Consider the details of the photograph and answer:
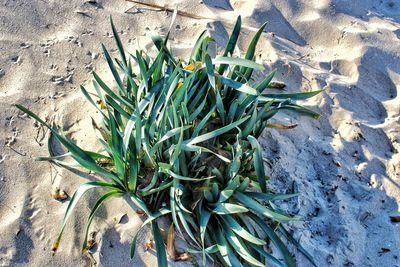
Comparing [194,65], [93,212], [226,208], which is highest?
[194,65]

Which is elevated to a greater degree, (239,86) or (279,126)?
(239,86)

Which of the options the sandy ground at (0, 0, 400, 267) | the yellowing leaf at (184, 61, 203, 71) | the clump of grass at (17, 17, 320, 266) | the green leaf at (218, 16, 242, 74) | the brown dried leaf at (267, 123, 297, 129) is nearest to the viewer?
the clump of grass at (17, 17, 320, 266)

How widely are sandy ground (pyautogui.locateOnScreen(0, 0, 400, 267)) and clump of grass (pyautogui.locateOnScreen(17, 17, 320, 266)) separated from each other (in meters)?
0.12

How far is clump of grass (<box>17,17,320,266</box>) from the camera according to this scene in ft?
6.89

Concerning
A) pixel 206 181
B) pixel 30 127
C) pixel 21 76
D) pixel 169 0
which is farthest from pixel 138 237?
pixel 169 0

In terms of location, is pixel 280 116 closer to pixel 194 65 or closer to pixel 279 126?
pixel 279 126

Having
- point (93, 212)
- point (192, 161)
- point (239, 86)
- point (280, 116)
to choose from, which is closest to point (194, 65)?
point (239, 86)

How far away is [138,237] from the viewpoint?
2.18m

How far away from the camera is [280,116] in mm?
2809

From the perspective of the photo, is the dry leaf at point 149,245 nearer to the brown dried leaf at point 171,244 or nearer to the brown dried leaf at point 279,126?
the brown dried leaf at point 171,244

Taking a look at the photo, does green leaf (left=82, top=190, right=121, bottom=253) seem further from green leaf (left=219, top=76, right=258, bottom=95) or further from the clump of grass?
green leaf (left=219, top=76, right=258, bottom=95)

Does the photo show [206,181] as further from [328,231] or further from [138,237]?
[328,231]

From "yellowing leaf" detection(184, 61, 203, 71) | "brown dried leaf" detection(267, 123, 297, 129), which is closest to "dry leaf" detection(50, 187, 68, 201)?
"yellowing leaf" detection(184, 61, 203, 71)

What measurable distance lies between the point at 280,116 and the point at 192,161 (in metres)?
0.81
